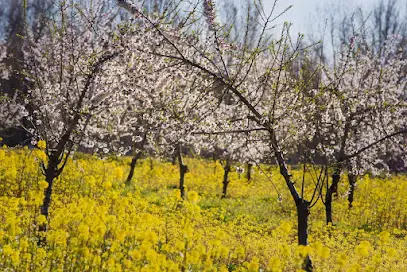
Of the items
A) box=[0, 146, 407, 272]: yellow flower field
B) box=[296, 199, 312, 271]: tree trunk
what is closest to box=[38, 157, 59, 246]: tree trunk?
box=[0, 146, 407, 272]: yellow flower field

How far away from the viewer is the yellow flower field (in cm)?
489

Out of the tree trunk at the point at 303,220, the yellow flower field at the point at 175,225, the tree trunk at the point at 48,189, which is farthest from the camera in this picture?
the tree trunk at the point at 48,189

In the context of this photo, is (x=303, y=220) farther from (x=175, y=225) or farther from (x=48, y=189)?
(x=48, y=189)

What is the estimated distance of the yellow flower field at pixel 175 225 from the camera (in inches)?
193

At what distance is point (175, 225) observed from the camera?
Result: 27.0 feet

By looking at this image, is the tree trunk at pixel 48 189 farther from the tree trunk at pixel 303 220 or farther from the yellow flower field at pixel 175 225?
the tree trunk at pixel 303 220

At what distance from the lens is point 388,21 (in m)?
33.3

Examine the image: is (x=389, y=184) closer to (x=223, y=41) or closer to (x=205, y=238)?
(x=205, y=238)

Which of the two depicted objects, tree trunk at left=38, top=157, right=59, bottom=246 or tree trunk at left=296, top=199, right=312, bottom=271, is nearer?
tree trunk at left=296, top=199, right=312, bottom=271

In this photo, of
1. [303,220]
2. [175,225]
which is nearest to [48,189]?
[175,225]

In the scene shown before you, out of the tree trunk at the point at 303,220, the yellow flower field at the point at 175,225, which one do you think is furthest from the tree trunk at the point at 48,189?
the tree trunk at the point at 303,220

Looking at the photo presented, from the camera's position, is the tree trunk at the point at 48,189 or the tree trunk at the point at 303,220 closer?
the tree trunk at the point at 303,220

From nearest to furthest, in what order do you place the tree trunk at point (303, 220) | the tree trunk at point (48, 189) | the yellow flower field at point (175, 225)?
1. the yellow flower field at point (175, 225)
2. the tree trunk at point (303, 220)
3. the tree trunk at point (48, 189)

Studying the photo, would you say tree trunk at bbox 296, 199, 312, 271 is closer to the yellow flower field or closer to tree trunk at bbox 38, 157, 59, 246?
the yellow flower field
